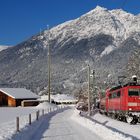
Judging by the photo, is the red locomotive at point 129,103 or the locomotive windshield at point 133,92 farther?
the locomotive windshield at point 133,92

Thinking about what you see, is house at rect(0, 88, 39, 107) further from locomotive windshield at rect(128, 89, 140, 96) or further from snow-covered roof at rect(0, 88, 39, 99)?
locomotive windshield at rect(128, 89, 140, 96)

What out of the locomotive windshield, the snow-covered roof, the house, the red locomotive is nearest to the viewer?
the red locomotive

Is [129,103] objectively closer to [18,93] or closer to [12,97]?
[12,97]

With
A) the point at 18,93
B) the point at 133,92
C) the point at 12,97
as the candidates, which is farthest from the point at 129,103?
the point at 18,93

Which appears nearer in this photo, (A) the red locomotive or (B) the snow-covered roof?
(A) the red locomotive

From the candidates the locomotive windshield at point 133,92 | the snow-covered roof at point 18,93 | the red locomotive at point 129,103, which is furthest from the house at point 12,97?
the locomotive windshield at point 133,92

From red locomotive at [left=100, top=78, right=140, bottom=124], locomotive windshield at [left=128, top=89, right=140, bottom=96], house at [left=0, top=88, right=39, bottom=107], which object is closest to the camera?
red locomotive at [left=100, top=78, right=140, bottom=124]

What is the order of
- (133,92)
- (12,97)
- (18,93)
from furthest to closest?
(18,93) → (12,97) → (133,92)

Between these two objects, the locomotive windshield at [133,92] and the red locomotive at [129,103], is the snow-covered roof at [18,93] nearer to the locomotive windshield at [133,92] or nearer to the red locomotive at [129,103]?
the red locomotive at [129,103]

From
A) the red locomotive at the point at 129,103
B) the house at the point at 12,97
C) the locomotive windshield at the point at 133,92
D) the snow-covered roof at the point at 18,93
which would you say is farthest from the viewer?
the snow-covered roof at the point at 18,93

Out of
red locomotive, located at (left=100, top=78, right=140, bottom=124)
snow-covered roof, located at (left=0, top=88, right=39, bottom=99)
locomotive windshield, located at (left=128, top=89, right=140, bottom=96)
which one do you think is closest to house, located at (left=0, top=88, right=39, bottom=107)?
snow-covered roof, located at (left=0, top=88, right=39, bottom=99)

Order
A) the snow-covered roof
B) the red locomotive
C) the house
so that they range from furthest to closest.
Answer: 1. the snow-covered roof
2. the house
3. the red locomotive

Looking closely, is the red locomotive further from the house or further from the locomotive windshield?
the house

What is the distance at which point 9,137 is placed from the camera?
869 inches
